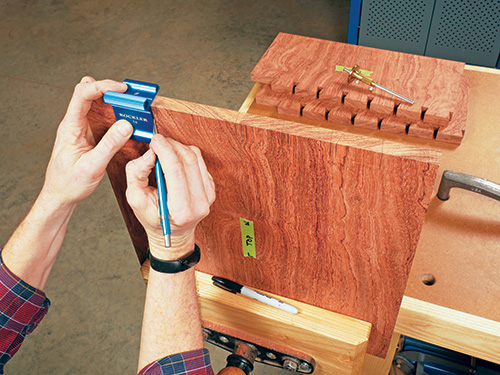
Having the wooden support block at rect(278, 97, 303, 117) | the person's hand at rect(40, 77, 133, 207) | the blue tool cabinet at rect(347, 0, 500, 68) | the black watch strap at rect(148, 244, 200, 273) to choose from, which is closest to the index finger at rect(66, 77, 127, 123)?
the person's hand at rect(40, 77, 133, 207)

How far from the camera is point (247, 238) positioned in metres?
0.76

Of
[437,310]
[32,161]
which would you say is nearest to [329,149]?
[437,310]

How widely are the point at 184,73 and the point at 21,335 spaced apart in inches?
88.3

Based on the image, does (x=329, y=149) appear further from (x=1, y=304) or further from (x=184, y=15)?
(x=184, y=15)

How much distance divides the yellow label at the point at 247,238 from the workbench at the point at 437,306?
0.11 m

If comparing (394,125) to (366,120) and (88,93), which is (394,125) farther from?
(88,93)

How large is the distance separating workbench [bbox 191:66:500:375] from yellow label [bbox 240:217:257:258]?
107 mm

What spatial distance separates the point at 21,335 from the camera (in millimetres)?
826

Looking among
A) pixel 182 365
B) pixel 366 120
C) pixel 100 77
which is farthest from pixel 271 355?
pixel 100 77

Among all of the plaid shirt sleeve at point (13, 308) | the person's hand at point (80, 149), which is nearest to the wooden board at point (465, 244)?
the person's hand at point (80, 149)

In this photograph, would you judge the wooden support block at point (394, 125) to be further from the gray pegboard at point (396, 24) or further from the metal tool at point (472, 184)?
the gray pegboard at point (396, 24)

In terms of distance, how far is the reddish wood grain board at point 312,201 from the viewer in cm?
54

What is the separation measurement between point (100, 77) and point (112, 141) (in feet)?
7.95

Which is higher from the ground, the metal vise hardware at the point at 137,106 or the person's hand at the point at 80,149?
the metal vise hardware at the point at 137,106
